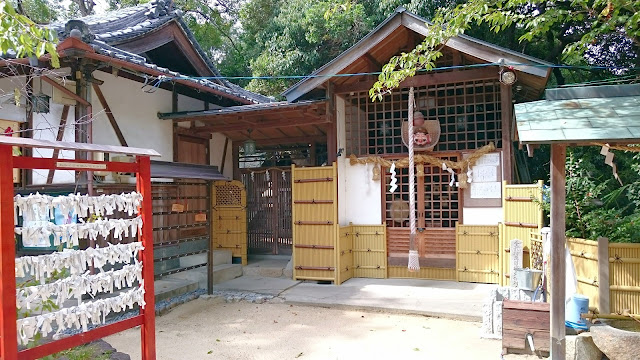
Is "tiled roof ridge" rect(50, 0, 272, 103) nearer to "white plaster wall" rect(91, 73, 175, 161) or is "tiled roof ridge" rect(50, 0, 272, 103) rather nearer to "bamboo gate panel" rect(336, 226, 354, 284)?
"white plaster wall" rect(91, 73, 175, 161)

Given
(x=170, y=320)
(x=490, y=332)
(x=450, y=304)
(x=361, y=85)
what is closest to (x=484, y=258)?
(x=450, y=304)

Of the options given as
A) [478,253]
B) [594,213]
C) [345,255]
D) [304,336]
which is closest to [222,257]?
[345,255]

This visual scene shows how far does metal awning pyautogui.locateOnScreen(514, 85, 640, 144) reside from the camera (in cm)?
403

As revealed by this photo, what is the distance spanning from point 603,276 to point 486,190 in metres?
3.57

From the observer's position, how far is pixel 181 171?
7.70 meters

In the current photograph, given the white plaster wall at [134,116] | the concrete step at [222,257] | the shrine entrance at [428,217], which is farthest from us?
the concrete step at [222,257]

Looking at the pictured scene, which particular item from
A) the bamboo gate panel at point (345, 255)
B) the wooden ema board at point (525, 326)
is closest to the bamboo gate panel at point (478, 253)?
the bamboo gate panel at point (345, 255)

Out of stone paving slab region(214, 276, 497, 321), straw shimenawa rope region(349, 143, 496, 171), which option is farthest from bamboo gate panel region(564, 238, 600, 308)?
straw shimenawa rope region(349, 143, 496, 171)

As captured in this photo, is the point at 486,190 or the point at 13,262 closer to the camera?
the point at 13,262

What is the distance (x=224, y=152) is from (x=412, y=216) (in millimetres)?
6196

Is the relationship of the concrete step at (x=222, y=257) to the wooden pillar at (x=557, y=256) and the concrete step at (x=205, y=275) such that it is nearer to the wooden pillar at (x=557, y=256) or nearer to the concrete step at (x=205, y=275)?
the concrete step at (x=205, y=275)

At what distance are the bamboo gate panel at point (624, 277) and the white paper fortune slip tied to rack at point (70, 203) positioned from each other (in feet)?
18.7

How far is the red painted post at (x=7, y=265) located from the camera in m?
3.24

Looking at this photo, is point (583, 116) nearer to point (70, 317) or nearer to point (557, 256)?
point (557, 256)
